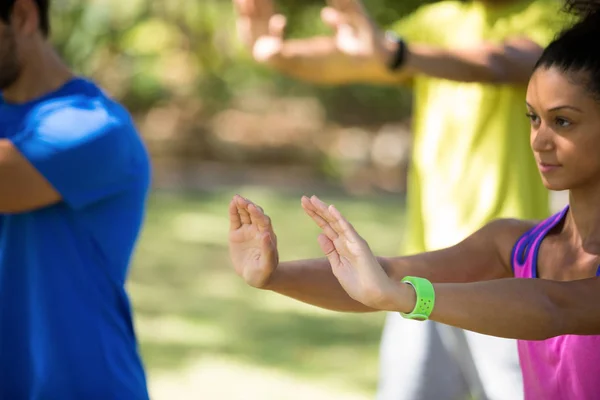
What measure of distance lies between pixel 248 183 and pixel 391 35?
8.61 m

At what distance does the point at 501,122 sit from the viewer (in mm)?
3619

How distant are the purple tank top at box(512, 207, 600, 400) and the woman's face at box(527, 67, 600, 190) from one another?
188 millimetres

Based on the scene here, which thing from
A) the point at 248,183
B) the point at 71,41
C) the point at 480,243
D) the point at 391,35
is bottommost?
the point at 248,183

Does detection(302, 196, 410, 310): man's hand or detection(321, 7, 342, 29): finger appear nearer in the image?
detection(302, 196, 410, 310): man's hand

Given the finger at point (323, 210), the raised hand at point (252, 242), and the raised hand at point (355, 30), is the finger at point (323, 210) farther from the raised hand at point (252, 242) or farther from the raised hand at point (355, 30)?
the raised hand at point (355, 30)

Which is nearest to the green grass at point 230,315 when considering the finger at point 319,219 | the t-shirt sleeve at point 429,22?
the t-shirt sleeve at point 429,22

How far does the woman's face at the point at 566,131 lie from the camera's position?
220 centimetres

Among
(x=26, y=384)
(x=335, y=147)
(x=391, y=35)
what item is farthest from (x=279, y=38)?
(x=335, y=147)

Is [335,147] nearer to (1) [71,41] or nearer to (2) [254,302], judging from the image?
(1) [71,41]

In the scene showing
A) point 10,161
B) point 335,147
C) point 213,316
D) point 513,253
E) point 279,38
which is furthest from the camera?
point 335,147

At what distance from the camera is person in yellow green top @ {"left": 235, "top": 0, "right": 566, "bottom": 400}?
11.4 feet

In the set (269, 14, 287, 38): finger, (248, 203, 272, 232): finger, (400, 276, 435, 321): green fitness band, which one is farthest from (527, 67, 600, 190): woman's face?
(269, 14, 287, 38): finger

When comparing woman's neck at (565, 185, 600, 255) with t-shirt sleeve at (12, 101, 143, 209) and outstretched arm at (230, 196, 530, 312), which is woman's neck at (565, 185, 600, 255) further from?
t-shirt sleeve at (12, 101, 143, 209)

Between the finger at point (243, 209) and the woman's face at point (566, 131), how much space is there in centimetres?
59
